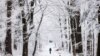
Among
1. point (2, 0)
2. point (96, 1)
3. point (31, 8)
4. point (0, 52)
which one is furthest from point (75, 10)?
point (0, 52)

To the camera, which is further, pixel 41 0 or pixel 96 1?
pixel 41 0

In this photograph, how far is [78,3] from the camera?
40.2ft

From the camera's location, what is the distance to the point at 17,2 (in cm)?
1330

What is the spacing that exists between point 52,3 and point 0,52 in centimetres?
698

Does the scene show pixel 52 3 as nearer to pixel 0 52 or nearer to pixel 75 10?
pixel 75 10

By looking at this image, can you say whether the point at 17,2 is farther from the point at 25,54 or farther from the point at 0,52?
the point at 0,52

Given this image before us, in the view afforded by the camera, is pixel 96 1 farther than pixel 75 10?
No

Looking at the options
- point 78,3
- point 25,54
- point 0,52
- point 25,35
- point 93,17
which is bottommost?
point 0,52

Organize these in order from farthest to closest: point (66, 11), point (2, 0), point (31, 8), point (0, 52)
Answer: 1. point (0, 52)
2. point (2, 0)
3. point (66, 11)
4. point (31, 8)

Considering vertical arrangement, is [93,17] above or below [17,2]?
below

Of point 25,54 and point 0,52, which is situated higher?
point 25,54

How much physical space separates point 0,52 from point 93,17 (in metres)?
9.55

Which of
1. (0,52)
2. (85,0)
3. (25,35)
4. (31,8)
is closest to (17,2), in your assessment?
(31,8)

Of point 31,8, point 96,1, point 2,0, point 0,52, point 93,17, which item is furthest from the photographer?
point 0,52
